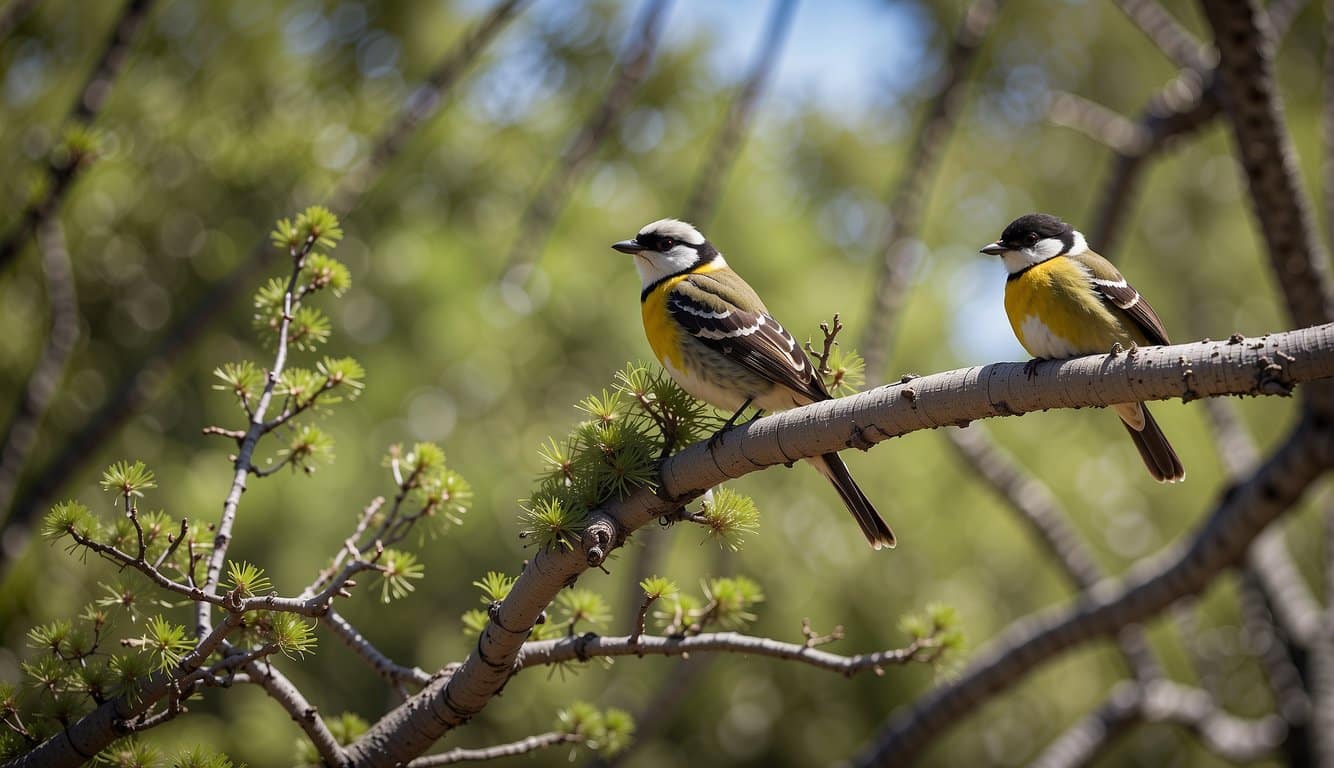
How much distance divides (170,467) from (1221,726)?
6.70 meters

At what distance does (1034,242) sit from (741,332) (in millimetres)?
952

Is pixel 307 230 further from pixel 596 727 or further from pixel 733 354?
pixel 596 727

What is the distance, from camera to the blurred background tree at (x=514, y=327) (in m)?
7.30

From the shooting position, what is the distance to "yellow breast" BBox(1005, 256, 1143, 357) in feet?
10.4

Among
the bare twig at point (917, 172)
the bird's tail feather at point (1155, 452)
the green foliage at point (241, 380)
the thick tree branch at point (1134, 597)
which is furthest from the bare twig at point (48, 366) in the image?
the bird's tail feather at point (1155, 452)

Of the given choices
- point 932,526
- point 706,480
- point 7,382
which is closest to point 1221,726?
point 932,526

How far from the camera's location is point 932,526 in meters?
8.20

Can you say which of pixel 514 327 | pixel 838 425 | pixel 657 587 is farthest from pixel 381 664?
pixel 514 327

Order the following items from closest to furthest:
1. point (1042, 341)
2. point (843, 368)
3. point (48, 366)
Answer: point (843, 368) < point (1042, 341) < point (48, 366)

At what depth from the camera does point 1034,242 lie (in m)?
3.43

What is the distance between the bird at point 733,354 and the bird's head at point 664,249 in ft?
0.31

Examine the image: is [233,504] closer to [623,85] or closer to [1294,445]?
[623,85]

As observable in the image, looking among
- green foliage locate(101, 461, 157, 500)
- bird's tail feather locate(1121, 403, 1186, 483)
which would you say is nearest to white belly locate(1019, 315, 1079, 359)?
bird's tail feather locate(1121, 403, 1186, 483)

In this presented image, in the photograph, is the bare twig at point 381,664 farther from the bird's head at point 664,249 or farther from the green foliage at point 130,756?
the bird's head at point 664,249
